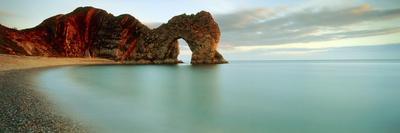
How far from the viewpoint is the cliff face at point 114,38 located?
68875 millimetres

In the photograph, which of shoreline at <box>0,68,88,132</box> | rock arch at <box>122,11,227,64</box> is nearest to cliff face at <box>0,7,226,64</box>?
rock arch at <box>122,11,227,64</box>

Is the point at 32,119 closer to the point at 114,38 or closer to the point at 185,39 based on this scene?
the point at 185,39

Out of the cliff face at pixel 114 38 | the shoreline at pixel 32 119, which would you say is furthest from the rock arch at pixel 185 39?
the shoreline at pixel 32 119

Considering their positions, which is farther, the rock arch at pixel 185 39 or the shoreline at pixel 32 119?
the rock arch at pixel 185 39

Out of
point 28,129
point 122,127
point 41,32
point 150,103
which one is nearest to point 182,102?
point 150,103

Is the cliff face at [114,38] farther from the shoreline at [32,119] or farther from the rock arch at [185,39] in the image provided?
the shoreline at [32,119]

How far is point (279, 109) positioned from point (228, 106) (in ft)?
6.76

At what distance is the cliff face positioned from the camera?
68.9 m

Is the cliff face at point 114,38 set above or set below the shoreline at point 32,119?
above

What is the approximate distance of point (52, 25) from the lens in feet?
282

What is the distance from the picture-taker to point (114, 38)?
8506 cm

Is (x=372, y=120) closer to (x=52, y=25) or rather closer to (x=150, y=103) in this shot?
(x=150, y=103)

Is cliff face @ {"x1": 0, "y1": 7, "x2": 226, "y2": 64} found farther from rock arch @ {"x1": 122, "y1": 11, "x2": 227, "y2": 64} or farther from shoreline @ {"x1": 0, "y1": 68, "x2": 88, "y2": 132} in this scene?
shoreline @ {"x1": 0, "y1": 68, "x2": 88, "y2": 132}

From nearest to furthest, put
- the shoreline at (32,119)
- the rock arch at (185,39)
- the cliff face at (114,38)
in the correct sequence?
the shoreline at (32,119) → the rock arch at (185,39) → the cliff face at (114,38)
